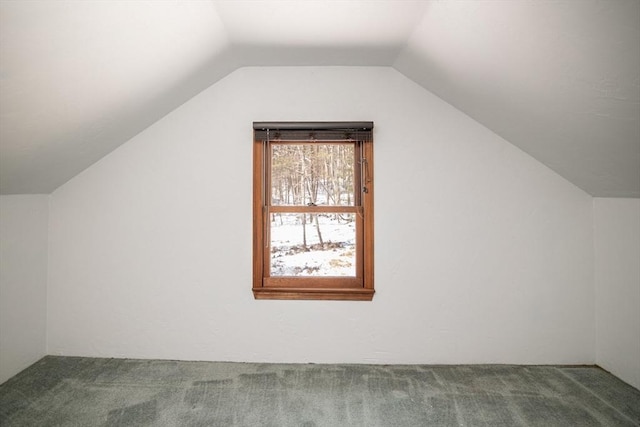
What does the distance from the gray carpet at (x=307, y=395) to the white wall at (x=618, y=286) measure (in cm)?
17

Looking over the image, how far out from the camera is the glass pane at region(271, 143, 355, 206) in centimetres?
334

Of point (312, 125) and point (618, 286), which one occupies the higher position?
point (312, 125)

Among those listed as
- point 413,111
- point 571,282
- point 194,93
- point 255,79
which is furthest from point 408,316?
point 194,93

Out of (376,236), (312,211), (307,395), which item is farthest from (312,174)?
(307,395)

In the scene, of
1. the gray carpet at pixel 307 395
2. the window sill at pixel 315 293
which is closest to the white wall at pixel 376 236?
the window sill at pixel 315 293

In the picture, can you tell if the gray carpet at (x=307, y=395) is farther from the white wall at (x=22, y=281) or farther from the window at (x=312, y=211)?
the window at (x=312, y=211)

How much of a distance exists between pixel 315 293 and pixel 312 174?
1016 millimetres

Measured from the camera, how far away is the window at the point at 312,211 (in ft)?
10.7

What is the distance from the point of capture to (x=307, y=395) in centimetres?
271

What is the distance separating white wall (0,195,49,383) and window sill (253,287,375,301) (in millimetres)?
1810

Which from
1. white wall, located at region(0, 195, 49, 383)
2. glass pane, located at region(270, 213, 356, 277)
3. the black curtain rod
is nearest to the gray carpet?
white wall, located at region(0, 195, 49, 383)

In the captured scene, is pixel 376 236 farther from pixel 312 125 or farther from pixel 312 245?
pixel 312 125

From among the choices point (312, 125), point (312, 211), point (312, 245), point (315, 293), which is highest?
point (312, 125)

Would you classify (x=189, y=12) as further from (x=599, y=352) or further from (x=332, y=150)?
(x=599, y=352)
